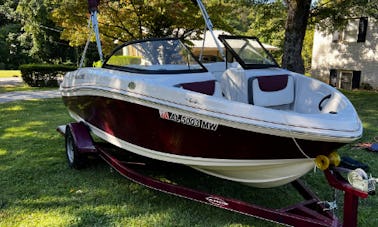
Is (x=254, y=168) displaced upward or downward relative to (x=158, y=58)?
downward

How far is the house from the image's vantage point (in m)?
16.2

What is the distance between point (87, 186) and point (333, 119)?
281 centimetres

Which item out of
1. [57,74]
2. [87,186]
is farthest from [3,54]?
[87,186]

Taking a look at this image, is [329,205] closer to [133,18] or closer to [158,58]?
[158,58]

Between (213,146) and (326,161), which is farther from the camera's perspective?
(213,146)

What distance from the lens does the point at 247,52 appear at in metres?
4.61

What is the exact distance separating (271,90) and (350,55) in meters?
14.5

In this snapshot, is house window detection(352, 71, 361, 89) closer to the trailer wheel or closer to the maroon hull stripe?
the trailer wheel

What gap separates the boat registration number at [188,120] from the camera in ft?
10.4

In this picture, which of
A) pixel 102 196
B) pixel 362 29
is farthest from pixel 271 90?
pixel 362 29

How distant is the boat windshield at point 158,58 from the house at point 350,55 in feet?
45.2

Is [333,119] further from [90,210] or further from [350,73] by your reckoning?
[350,73]

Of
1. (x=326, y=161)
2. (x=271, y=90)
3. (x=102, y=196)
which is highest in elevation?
(x=271, y=90)

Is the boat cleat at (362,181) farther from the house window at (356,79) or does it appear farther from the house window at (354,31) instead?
the house window at (356,79)
